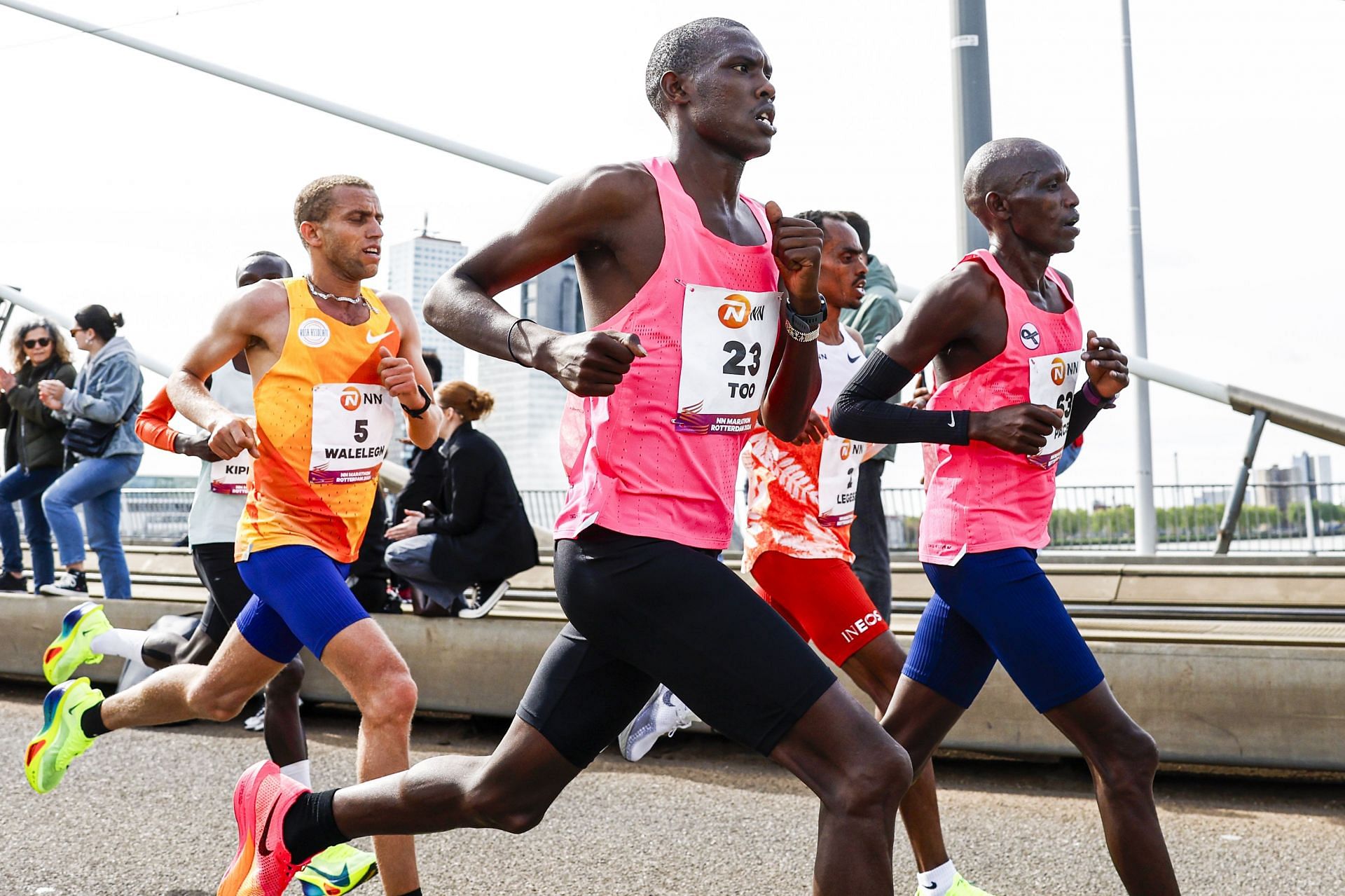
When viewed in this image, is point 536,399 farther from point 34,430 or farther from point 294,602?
point 294,602

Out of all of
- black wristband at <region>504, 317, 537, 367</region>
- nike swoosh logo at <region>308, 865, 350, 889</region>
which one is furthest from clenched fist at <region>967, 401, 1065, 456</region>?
nike swoosh logo at <region>308, 865, 350, 889</region>

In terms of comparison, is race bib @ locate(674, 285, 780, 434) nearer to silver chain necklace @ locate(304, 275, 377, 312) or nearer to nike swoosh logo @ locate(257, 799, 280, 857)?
nike swoosh logo @ locate(257, 799, 280, 857)

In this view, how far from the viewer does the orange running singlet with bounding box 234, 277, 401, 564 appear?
457 cm

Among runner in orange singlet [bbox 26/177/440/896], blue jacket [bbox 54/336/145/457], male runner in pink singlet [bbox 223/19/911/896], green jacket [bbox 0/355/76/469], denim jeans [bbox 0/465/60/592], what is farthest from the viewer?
denim jeans [bbox 0/465/60/592]

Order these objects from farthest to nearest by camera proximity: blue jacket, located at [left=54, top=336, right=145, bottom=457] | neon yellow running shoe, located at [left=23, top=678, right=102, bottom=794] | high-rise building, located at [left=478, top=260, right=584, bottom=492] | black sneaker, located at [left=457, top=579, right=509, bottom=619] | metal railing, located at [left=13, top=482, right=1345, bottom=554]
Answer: high-rise building, located at [left=478, top=260, right=584, bottom=492]
metal railing, located at [left=13, top=482, right=1345, bottom=554]
blue jacket, located at [left=54, top=336, right=145, bottom=457]
black sneaker, located at [left=457, top=579, right=509, bottom=619]
neon yellow running shoe, located at [left=23, top=678, right=102, bottom=794]

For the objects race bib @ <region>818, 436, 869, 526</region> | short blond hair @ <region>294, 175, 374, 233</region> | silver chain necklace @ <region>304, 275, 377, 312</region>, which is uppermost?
short blond hair @ <region>294, 175, 374, 233</region>

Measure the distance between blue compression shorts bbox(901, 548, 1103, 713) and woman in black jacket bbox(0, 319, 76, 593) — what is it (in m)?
8.02

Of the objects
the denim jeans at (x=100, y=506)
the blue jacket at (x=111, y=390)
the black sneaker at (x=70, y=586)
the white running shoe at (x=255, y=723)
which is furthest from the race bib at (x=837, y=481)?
the black sneaker at (x=70, y=586)

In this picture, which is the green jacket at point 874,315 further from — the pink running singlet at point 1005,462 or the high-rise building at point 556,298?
the high-rise building at point 556,298

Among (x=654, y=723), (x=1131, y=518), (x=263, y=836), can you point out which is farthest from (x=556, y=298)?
(x=263, y=836)

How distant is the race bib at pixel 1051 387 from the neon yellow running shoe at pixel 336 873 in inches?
87.4

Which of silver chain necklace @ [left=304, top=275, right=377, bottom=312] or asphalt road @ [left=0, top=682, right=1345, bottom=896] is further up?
silver chain necklace @ [left=304, top=275, right=377, bottom=312]

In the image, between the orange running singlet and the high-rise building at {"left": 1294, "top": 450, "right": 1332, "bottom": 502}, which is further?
the high-rise building at {"left": 1294, "top": 450, "right": 1332, "bottom": 502}

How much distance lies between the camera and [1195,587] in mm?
8391
